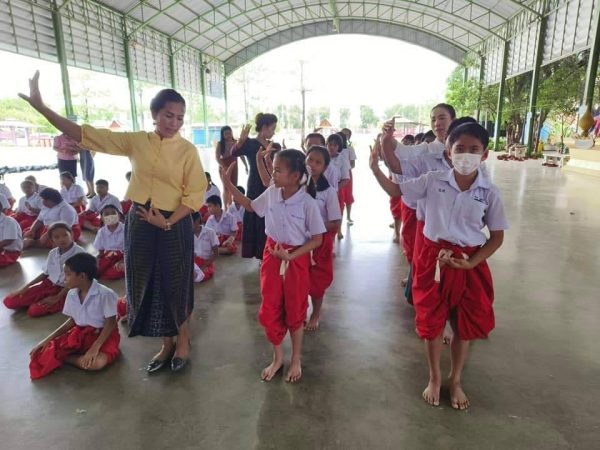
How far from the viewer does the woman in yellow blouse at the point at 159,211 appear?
1.85m

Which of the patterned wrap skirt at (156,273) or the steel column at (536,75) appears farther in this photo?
the steel column at (536,75)

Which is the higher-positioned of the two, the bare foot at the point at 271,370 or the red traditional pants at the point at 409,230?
the red traditional pants at the point at 409,230

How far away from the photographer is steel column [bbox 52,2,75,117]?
11.1 meters

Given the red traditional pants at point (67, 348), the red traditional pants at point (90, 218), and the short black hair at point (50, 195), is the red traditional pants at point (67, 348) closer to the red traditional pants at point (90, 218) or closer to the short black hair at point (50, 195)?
the short black hair at point (50, 195)

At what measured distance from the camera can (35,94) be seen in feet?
5.41

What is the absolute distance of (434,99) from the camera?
104 ft

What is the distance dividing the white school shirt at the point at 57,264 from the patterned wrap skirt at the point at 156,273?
111 centimetres

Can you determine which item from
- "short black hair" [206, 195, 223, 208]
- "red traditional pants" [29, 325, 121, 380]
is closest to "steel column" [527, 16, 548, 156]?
"short black hair" [206, 195, 223, 208]

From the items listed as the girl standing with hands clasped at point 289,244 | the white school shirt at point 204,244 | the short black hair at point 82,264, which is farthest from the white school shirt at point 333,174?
the short black hair at point 82,264

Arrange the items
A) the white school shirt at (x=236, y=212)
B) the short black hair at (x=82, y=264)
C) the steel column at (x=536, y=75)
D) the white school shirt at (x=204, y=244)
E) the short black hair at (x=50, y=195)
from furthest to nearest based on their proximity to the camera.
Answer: the steel column at (x=536, y=75), the white school shirt at (x=236, y=212), the short black hair at (x=50, y=195), the white school shirt at (x=204, y=244), the short black hair at (x=82, y=264)

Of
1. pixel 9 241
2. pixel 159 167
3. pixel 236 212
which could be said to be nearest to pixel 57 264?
pixel 9 241

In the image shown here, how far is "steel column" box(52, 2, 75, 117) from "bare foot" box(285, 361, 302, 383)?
11.6m

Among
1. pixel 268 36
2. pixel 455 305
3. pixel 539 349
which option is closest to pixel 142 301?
pixel 455 305

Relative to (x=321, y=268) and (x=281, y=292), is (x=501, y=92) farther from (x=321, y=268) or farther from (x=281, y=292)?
(x=281, y=292)
